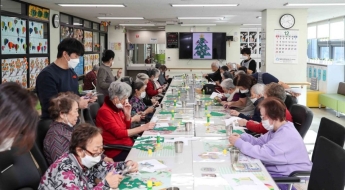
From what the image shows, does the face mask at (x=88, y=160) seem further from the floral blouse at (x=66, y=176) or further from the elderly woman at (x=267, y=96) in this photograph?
the elderly woman at (x=267, y=96)

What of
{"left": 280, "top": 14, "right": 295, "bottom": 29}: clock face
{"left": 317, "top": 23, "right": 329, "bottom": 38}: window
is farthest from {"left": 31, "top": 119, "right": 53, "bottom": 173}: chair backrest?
{"left": 317, "top": 23, "right": 329, "bottom": 38}: window

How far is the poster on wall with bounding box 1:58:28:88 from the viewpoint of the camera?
739 cm

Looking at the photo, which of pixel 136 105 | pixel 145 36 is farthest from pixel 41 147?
pixel 145 36

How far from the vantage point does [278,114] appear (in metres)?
3.28

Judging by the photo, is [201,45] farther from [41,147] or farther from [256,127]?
[41,147]

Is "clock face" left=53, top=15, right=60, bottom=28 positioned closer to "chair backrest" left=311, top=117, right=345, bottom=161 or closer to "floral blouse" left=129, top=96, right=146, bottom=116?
"floral blouse" left=129, top=96, right=146, bottom=116

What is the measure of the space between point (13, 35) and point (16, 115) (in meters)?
6.79

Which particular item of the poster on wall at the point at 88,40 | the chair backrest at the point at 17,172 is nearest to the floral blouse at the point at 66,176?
the chair backrest at the point at 17,172

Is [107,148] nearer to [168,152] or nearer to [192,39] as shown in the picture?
[168,152]

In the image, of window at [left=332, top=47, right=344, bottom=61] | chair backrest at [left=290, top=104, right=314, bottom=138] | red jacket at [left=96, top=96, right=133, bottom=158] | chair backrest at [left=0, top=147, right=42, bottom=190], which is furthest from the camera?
window at [left=332, top=47, right=344, bottom=61]

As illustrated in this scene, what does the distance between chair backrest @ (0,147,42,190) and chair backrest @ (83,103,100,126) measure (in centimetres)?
181

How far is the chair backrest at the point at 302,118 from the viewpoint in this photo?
13.0 ft

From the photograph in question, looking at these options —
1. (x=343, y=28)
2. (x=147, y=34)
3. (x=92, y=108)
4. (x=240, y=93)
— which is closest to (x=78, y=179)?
(x=92, y=108)

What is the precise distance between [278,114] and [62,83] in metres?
2.10
